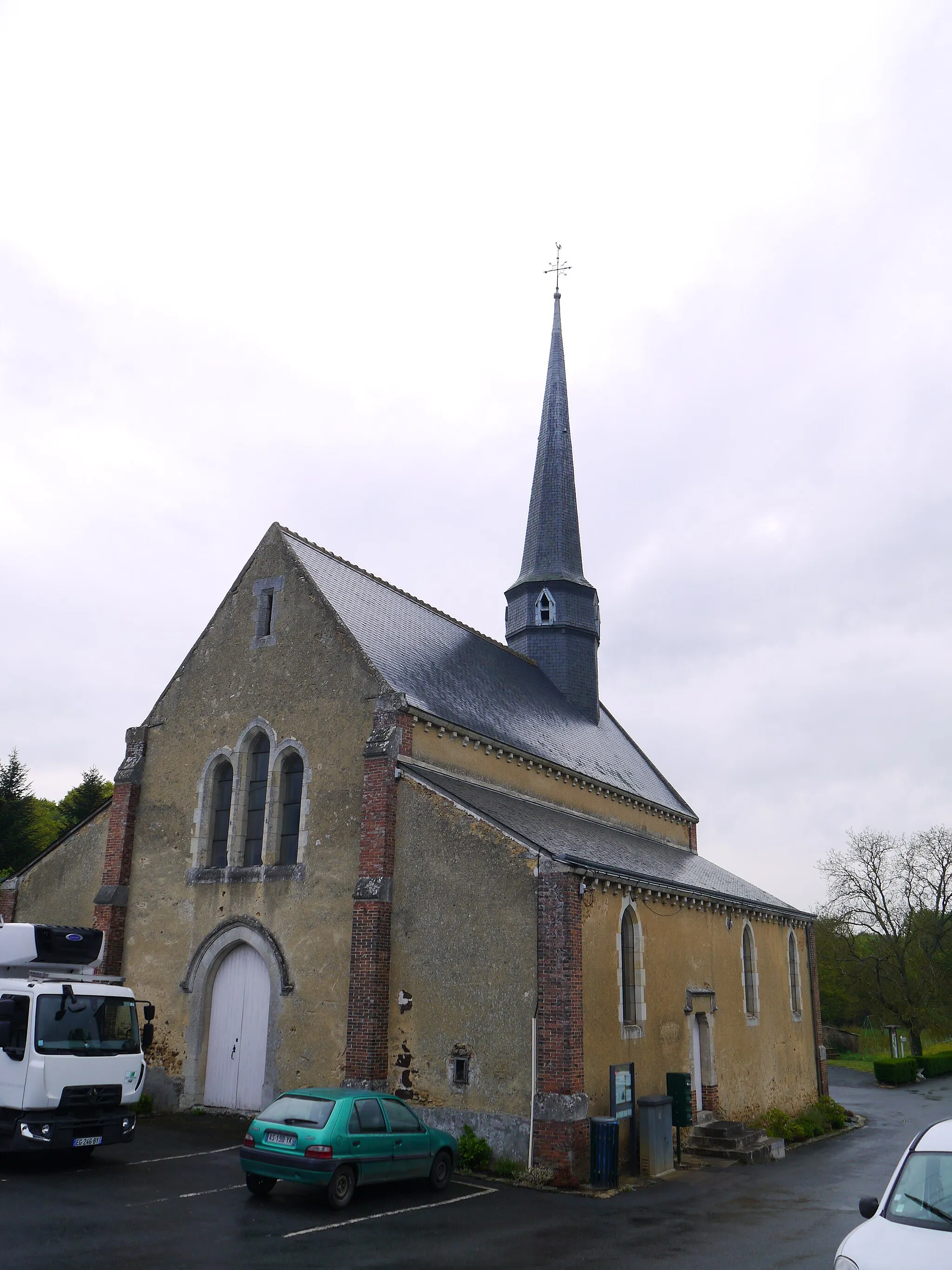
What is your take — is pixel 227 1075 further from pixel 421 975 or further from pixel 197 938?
pixel 421 975

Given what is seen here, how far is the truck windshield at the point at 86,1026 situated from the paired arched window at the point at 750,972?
44.3 ft

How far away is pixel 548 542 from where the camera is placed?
3003 cm

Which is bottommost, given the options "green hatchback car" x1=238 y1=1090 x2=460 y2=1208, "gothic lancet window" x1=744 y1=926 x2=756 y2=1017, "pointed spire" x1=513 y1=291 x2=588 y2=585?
"green hatchback car" x1=238 y1=1090 x2=460 y2=1208

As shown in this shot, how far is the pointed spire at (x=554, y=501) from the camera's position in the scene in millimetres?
29750

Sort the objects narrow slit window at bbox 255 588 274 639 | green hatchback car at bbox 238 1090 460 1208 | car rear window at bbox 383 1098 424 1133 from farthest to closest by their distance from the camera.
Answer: narrow slit window at bbox 255 588 274 639 < car rear window at bbox 383 1098 424 1133 < green hatchback car at bbox 238 1090 460 1208

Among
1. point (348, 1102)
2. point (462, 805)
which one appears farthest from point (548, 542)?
point (348, 1102)

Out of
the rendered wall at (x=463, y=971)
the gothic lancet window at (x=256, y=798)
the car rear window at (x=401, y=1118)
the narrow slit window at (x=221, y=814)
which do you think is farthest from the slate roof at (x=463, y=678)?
the car rear window at (x=401, y=1118)

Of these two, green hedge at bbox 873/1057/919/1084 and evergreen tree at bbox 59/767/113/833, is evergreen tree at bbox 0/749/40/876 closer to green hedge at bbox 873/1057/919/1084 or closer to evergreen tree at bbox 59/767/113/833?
evergreen tree at bbox 59/767/113/833

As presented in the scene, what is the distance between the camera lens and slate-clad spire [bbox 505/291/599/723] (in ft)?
94.7

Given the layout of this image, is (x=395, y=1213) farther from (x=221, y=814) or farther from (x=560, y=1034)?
(x=221, y=814)

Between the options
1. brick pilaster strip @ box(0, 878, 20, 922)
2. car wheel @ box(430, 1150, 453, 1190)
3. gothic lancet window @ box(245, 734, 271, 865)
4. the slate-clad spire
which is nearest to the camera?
car wheel @ box(430, 1150, 453, 1190)

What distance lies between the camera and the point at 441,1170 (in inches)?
504

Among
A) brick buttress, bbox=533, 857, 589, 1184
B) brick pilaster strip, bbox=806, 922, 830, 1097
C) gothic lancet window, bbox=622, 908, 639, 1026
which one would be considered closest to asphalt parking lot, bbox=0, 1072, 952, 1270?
brick buttress, bbox=533, 857, 589, 1184

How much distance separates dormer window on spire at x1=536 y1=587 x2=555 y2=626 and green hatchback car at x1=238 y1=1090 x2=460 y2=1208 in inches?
709
